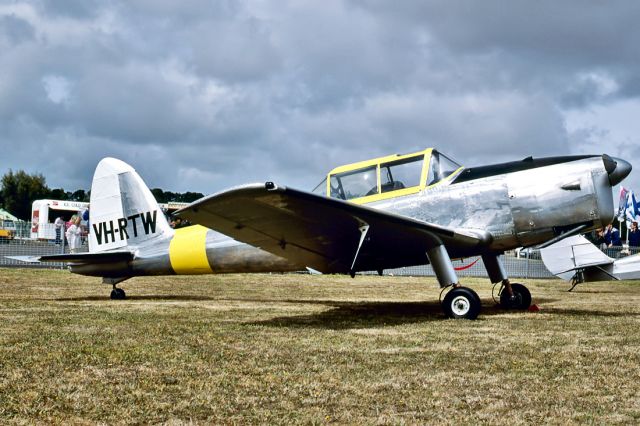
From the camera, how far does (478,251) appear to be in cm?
839

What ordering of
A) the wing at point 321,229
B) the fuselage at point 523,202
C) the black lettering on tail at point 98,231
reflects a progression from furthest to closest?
1. the black lettering on tail at point 98,231
2. the fuselage at point 523,202
3. the wing at point 321,229

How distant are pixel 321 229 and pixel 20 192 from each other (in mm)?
87818

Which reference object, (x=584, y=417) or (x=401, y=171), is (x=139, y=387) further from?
(x=401, y=171)

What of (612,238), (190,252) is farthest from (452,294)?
(612,238)

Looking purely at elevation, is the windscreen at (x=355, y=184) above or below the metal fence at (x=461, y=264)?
above

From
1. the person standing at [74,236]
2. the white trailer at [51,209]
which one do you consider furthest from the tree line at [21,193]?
the person standing at [74,236]

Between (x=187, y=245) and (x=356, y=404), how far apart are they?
24.0 ft

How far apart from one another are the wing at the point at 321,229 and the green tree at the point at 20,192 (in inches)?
3373

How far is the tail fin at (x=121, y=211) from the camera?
10.9 meters

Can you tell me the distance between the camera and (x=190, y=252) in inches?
399

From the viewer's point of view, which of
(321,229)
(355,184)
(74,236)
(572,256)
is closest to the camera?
(321,229)

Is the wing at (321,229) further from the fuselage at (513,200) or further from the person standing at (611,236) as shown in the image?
the person standing at (611,236)

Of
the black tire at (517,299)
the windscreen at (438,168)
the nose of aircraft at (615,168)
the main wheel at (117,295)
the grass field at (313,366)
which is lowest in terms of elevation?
the grass field at (313,366)

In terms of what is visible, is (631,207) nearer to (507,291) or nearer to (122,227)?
(507,291)
